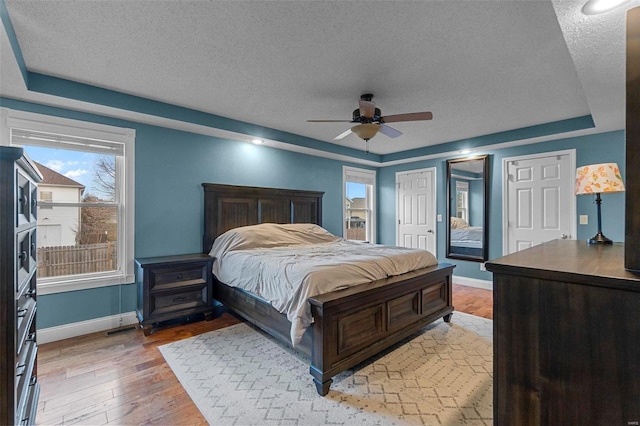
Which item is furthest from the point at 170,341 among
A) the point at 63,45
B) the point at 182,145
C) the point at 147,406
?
the point at 63,45

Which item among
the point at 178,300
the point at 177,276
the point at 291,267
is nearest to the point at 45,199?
the point at 177,276

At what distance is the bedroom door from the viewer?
18.2ft

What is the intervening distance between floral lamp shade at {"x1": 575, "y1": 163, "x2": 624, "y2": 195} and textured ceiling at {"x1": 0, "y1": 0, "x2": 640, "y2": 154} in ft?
2.50

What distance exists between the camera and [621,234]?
12.0 ft

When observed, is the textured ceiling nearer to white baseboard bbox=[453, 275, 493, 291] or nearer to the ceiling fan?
the ceiling fan

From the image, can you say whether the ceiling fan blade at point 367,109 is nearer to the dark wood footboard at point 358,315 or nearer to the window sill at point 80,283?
the dark wood footboard at point 358,315

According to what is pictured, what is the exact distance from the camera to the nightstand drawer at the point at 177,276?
3.05 m

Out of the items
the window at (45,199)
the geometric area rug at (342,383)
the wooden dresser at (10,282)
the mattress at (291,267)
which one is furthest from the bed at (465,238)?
the window at (45,199)

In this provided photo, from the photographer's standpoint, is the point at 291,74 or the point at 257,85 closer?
the point at 291,74

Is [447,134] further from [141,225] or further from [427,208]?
[141,225]

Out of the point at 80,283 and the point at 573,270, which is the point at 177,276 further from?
the point at 573,270

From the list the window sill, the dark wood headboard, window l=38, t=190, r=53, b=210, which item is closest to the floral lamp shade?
the dark wood headboard

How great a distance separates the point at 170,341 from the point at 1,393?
1.96 m

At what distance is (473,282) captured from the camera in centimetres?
497
